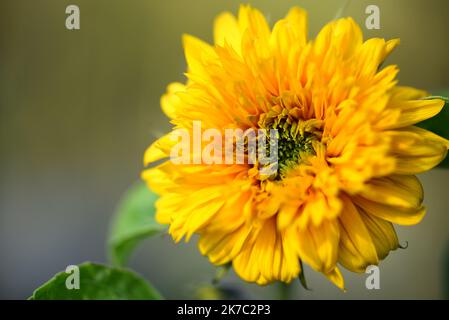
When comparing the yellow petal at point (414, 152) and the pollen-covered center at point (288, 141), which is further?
the pollen-covered center at point (288, 141)

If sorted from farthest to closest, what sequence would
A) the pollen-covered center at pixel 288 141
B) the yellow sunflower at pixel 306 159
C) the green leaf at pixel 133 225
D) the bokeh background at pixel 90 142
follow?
the bokeh background at pixel 90 142 < the green leaf at pixel 133 225 < the pollen-covered center at pixel 288 141 < the yellow sunflower at pixel 306 159

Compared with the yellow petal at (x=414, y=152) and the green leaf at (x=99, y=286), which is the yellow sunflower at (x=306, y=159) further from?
Answer: the green leaf at (x=99, y=286)

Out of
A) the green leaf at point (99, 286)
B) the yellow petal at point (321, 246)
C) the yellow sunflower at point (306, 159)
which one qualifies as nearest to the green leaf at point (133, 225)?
the green leaf at point (99, 286)

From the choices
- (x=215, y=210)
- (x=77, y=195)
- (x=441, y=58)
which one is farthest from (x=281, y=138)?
(x=77, y=195)

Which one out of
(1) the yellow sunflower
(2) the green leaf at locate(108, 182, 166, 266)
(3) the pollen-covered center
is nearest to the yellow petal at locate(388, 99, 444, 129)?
(1) the yellow sunflower

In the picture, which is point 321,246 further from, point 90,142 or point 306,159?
point 90,142

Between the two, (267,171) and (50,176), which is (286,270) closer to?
(267,171)
